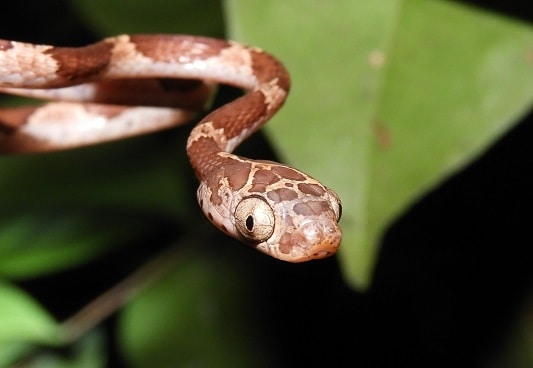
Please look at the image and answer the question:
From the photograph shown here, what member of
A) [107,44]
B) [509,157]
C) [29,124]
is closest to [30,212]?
[29,124]

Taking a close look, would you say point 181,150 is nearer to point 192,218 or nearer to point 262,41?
point 192,218

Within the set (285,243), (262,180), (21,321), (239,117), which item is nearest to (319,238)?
(285,243)

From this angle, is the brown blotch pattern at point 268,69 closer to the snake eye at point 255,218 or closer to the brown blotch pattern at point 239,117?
the brown blotch pattern at point 239,117

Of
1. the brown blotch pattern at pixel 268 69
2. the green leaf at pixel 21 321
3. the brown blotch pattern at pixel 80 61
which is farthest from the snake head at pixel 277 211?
the green leaf at pixel 21 321

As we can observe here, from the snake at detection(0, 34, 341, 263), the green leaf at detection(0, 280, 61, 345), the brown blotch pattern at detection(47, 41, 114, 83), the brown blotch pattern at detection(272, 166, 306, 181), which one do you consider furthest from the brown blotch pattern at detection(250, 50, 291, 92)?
the green leaf at detection(0, 280, 61, 345)

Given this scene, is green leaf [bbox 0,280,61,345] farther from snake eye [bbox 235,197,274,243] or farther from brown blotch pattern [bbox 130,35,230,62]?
snake eye [bbox 235,197,274,243]

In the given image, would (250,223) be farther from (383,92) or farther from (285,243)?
(383,92)
